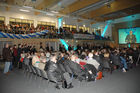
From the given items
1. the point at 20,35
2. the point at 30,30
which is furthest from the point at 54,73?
the point at 30,30

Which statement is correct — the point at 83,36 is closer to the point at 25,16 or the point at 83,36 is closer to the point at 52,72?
the point at 25,16

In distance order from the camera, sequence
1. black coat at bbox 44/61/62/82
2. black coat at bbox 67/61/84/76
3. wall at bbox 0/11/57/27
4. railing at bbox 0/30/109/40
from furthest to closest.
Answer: wall at bbox 0/11/57/27, railing at bbox 0/30/109/40, black coat at bbox 67/61/84/76, black coat at bbox 44/61/62/82

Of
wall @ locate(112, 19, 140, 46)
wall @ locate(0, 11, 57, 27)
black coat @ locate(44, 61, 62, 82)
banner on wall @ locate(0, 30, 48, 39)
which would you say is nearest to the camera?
black coat @ locate(44, 61, 62, 82)

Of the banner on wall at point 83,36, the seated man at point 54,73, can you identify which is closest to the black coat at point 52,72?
the seated man at point 54,73

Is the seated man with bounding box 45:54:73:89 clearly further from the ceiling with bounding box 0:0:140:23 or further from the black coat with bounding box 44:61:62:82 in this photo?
the ceiling with bounding box 0:0:140:23

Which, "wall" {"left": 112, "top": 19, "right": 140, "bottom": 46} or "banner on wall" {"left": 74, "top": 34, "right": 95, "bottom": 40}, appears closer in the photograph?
"banner on wall" {"left": 74, "top": 34, "right": 95, "bottom": 40}

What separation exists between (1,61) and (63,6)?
9516 millimetres

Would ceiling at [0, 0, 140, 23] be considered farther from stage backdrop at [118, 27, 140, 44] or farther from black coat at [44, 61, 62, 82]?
black coat at [44, 61, 62, 82]

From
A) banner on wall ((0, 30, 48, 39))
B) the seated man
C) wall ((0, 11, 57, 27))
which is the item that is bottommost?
the seated man

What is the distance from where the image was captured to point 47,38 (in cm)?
1392

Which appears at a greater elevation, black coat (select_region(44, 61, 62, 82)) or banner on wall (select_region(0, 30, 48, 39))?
banner on wall (select_region(0, 30, 48, 39))

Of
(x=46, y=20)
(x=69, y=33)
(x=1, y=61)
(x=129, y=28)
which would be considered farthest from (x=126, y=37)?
(x=1, y=61)

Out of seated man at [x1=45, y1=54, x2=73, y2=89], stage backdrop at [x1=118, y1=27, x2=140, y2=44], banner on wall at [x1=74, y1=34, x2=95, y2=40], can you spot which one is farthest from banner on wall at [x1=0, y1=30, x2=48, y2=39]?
stage backdrop at [x1=118, y1=27, x2=140, y2=44]

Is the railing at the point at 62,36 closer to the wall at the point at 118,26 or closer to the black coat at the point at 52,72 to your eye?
the wall at the point at 118,26
